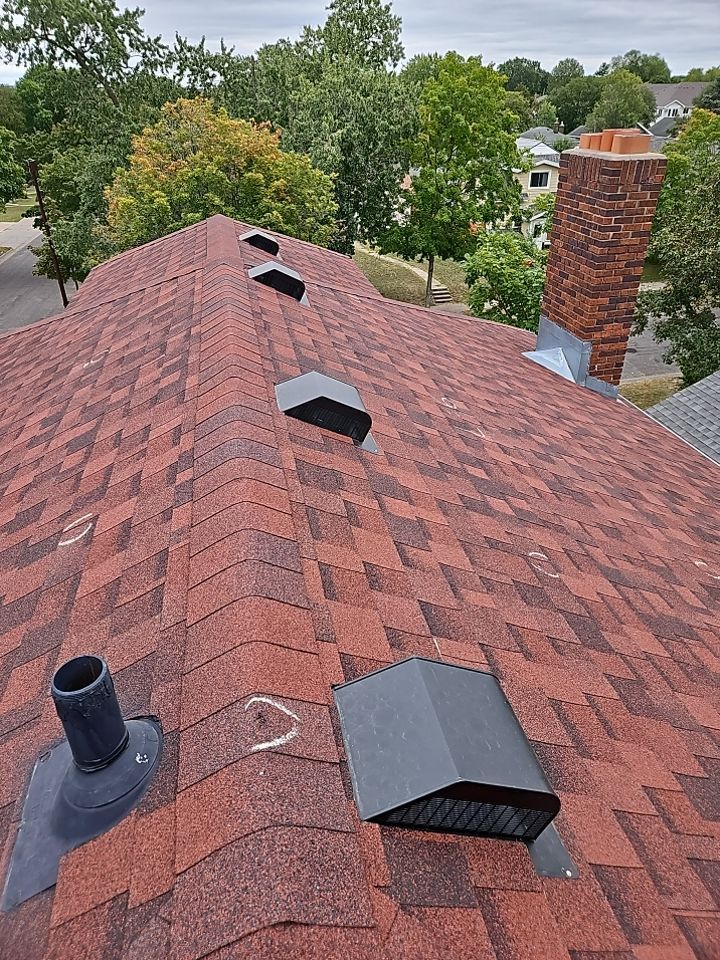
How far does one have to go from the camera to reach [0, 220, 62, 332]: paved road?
2984 cm

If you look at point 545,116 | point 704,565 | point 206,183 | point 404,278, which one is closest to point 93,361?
point 704,565

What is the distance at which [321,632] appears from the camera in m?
2.46

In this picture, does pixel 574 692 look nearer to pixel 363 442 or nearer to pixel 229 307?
pixel 363 442

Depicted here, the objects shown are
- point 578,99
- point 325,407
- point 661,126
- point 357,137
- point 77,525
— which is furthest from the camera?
point 578,99

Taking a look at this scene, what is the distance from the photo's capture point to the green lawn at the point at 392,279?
3347cm

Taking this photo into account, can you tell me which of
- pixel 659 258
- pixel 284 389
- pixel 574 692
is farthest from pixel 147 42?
pixel 574 692

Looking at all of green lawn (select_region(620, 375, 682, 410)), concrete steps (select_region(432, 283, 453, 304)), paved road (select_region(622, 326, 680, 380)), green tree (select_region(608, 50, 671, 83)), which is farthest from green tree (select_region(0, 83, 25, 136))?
green tree (select_region(608, 50, 671, 83))

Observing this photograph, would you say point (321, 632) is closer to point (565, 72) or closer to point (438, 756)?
point (438, 756)

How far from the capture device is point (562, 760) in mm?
2568

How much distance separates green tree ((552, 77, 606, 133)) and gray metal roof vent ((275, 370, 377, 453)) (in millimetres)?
94645

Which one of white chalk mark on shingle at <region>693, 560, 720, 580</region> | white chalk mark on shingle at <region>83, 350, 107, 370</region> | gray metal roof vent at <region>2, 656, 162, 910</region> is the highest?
gray metal roof vent at <region>2, 656, 162, 910</region>

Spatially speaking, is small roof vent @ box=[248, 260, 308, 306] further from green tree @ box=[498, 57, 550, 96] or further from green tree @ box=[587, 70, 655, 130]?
green tree @ box=[498, 57, 550, 96]

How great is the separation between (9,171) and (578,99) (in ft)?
261

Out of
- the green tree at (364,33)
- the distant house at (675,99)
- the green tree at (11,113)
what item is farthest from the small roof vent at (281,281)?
the distant house at (675,99)
